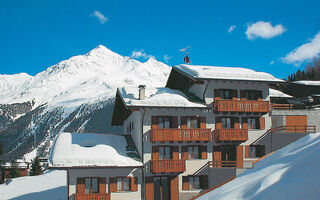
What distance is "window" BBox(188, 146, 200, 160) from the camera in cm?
2991

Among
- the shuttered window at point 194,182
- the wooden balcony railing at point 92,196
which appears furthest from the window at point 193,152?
the wooden balcony railing at point 92,196

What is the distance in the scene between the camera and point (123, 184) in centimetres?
2792

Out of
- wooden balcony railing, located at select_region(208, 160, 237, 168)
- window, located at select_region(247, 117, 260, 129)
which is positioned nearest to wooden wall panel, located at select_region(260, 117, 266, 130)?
window, located at select_region(247, 117, 260, 129)

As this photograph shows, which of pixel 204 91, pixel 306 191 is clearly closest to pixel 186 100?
pixel 204 91

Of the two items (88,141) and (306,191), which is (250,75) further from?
(306,191)

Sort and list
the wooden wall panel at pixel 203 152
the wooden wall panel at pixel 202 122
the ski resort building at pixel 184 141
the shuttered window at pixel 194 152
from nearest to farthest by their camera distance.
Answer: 1. the ski resort building at pixel 184 141
2. the shuttered window at pixel 194 152
3. the wooden wall panel at pixel 203 152
4. the wooden wall panel at pixel 202 122

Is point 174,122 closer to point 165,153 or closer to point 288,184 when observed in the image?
point 165,153

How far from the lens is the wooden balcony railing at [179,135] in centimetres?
2825

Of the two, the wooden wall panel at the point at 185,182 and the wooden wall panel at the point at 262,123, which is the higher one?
the wooden wall panel at the point at 262,123

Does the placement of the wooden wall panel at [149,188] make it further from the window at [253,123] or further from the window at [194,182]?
the window at [253,123]

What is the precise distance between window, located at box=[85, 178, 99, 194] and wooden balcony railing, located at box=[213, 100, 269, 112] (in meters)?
11.3

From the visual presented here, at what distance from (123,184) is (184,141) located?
5.81m

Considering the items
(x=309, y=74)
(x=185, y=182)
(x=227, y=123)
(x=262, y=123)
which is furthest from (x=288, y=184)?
(x=309, y=74)

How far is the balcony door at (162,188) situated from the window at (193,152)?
8.66 ft
